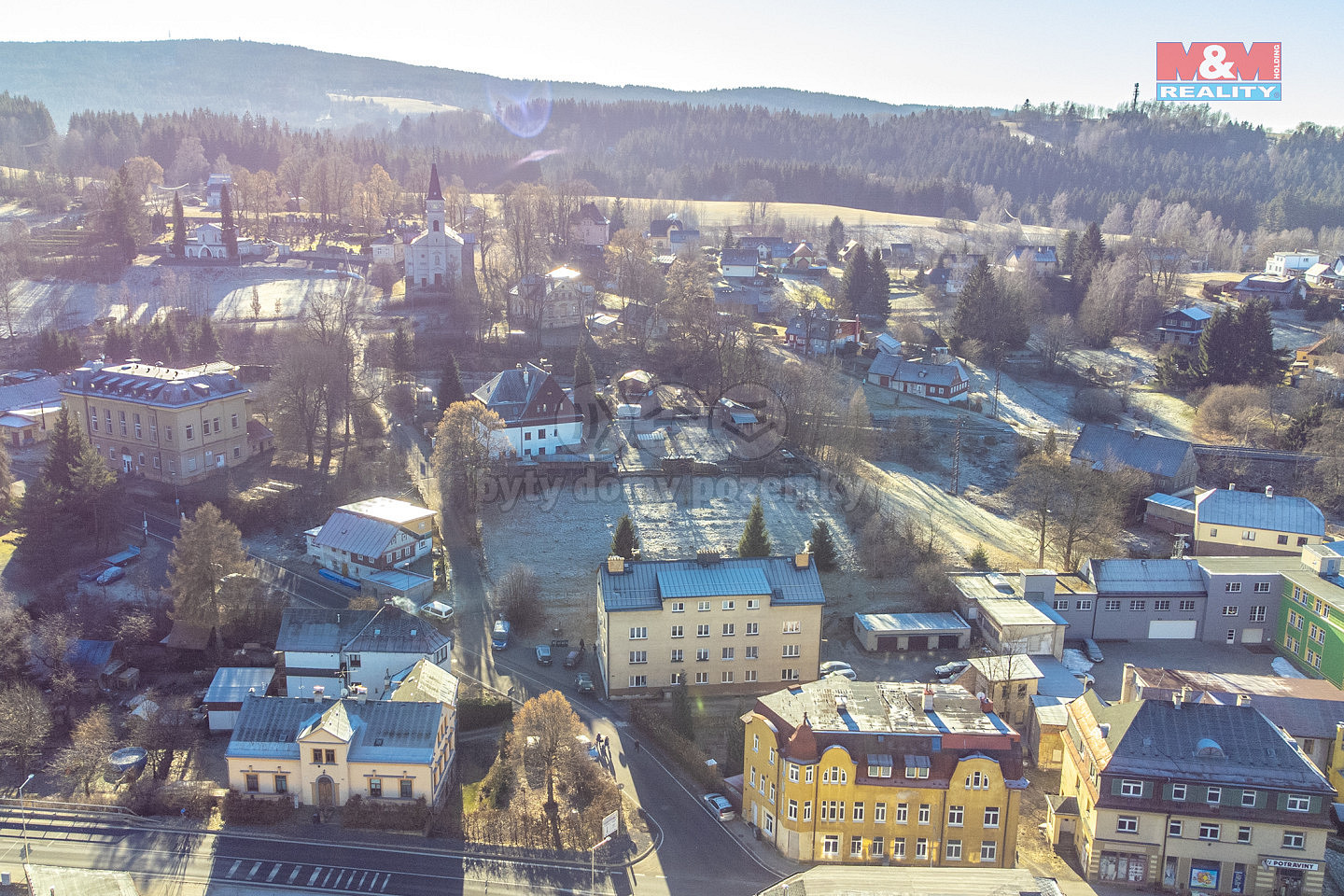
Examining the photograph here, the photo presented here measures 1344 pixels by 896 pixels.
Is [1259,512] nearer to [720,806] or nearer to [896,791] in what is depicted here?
[896,791]

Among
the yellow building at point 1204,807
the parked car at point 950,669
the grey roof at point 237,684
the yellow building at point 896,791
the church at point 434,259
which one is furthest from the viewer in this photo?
the church at point 434,259

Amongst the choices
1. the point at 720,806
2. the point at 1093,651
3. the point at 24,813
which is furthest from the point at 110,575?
the point at 1093,651

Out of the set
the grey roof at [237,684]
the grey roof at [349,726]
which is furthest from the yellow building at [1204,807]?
the grey roof at [237,684]

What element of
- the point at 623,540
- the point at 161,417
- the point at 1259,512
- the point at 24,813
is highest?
the point at 161,417

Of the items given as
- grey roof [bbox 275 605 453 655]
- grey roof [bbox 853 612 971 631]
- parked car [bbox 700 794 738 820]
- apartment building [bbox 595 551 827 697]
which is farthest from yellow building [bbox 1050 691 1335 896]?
grey roof [bbox 275 605 453 655]

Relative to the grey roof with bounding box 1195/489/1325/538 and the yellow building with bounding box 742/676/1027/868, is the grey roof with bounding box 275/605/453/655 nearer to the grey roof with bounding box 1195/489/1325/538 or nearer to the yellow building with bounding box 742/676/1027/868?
the yellow building with bounding box 742/676/1027/868

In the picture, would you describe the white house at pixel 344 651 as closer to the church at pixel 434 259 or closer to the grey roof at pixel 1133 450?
the grey roof at pixel 1133 450

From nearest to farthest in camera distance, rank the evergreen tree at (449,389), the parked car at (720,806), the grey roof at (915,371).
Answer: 1. the parked car at (720,806)
2. the evergreen tree at (449,389)
3. the grey roof at (915,371)
